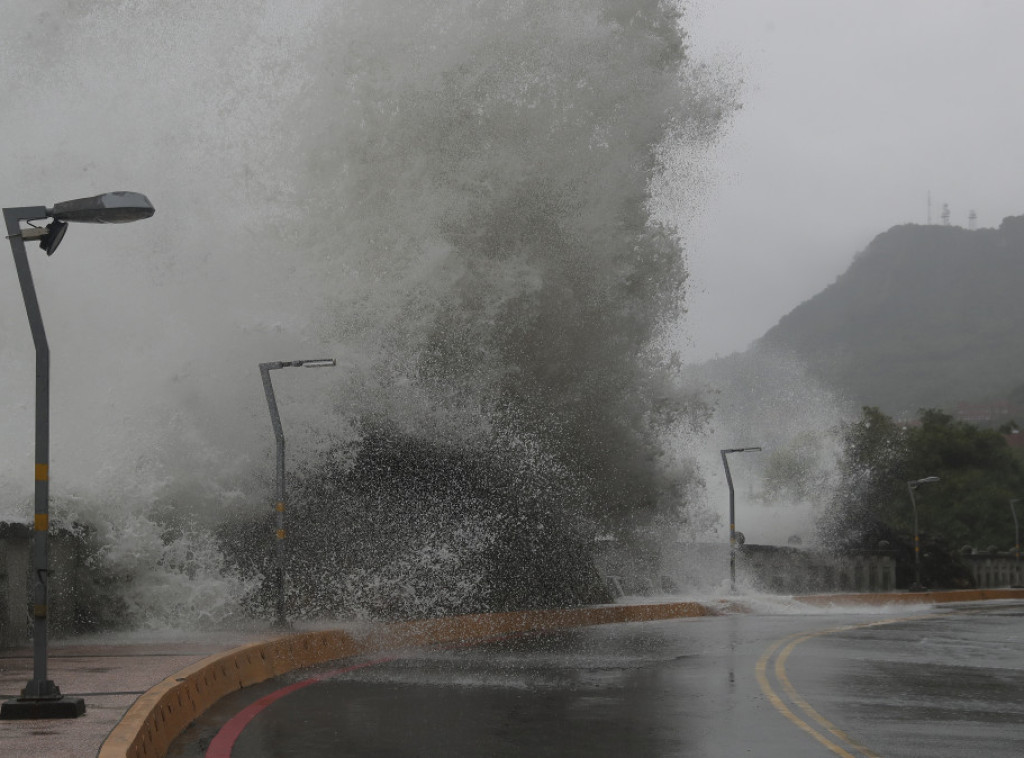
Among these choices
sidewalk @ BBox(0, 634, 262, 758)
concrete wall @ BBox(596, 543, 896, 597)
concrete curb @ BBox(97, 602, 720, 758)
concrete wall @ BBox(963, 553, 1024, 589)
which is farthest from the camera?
concrete wall @ BBox(963, 553, 1024, 589)

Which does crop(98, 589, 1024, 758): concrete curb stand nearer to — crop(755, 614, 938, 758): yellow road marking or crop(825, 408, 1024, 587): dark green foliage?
crop(755, 614, 938, 758): yellow road marking

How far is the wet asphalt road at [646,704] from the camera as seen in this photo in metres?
9.55

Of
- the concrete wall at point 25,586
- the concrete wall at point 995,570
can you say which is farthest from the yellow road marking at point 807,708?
the concrete wall at point 995,570

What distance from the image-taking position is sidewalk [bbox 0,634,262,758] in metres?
8.30

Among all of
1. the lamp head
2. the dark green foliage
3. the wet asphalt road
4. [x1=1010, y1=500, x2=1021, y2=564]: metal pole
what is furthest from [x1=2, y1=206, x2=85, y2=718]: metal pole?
the dark green foliage

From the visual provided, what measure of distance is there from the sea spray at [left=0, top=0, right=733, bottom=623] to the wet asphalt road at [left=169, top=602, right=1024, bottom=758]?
1237 cm

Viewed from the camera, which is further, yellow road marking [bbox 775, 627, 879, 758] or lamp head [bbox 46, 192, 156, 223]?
lamp head [bbox 46, 192, 156, 223]

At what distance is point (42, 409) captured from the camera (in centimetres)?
1053

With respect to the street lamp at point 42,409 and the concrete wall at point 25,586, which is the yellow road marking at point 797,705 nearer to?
the street lamp at point 42,409

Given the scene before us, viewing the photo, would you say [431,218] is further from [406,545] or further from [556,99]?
[406,545]

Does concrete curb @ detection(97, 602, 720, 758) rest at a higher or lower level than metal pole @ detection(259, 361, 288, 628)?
lower

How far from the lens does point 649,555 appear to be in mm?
57188

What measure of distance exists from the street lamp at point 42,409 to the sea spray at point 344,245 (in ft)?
59.0

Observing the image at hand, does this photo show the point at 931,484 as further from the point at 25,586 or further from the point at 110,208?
the point at 110,208
